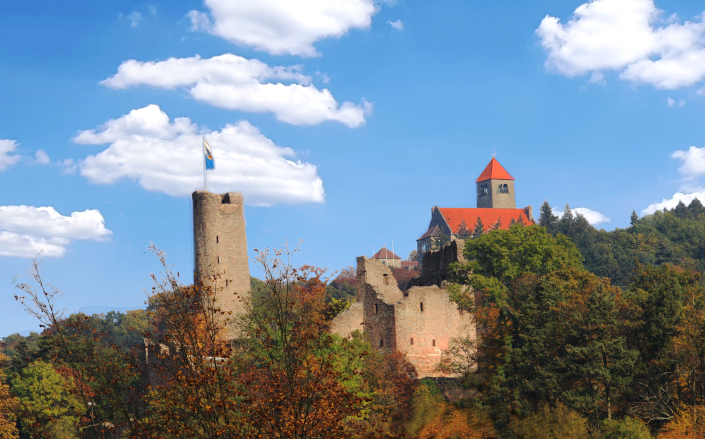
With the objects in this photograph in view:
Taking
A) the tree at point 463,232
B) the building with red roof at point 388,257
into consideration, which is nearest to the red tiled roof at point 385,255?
the building with red roof at point 388,257

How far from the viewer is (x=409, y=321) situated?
38.5 meters

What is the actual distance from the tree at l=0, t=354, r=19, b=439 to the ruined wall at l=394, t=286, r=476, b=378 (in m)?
24.5

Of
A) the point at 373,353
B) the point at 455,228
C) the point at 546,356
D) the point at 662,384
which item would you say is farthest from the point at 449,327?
the point at 455,228

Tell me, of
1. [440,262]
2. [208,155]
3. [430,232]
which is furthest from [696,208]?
[208,155]

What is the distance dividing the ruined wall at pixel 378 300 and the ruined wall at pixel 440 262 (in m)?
4.58

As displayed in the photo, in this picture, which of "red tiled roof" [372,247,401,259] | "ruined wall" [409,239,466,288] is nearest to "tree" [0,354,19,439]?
"ruined wall" [409,239,466,288]

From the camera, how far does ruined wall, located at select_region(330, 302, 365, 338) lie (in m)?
39.2

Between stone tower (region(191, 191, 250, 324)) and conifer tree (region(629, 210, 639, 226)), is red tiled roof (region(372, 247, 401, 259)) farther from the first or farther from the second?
stone tower (region(191, 191, 250, 324))

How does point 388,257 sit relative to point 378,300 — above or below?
above

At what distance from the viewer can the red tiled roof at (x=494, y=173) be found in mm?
145150

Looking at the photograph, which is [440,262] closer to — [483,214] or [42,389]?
[42,389]

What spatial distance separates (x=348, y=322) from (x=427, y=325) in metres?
4.13

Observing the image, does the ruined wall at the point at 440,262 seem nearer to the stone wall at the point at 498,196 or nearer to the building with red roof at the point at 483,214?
the building with red roof at the point at 483,214

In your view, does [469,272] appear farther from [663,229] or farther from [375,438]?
[663,229]
